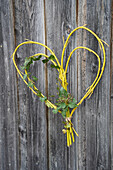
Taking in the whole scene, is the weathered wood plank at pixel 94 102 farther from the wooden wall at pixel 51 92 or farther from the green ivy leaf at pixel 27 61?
the green ivy leaf at pixel 27 61

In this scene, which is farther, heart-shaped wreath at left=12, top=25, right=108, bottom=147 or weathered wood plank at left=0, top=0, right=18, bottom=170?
weathered wood plank at left=0, top=0, right=18, bottom=170

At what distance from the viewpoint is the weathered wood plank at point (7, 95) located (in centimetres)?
115

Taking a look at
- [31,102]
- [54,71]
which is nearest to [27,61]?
[54,71]

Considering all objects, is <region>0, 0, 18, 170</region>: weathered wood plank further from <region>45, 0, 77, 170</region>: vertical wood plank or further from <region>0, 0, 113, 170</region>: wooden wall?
<region>45, 0, 77, 170</region>: vertical wood plank

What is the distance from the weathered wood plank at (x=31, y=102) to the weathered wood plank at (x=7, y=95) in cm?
4

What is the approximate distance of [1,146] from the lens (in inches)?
48.8

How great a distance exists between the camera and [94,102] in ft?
3.62

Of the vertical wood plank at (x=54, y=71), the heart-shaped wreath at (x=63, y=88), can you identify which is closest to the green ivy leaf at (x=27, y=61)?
the heart-shaped wreath at (x=63, y=88)

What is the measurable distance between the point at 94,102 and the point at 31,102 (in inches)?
17.2

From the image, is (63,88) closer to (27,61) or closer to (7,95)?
(27,61)

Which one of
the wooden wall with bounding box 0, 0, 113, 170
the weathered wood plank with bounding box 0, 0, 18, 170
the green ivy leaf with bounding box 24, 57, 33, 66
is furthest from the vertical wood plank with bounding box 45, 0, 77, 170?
the weathered wood plank with bounding box 0, 0, 18, 170

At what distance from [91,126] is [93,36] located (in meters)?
0.59

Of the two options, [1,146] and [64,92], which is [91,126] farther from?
[1,146]

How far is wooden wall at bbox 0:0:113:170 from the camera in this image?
108 cm
